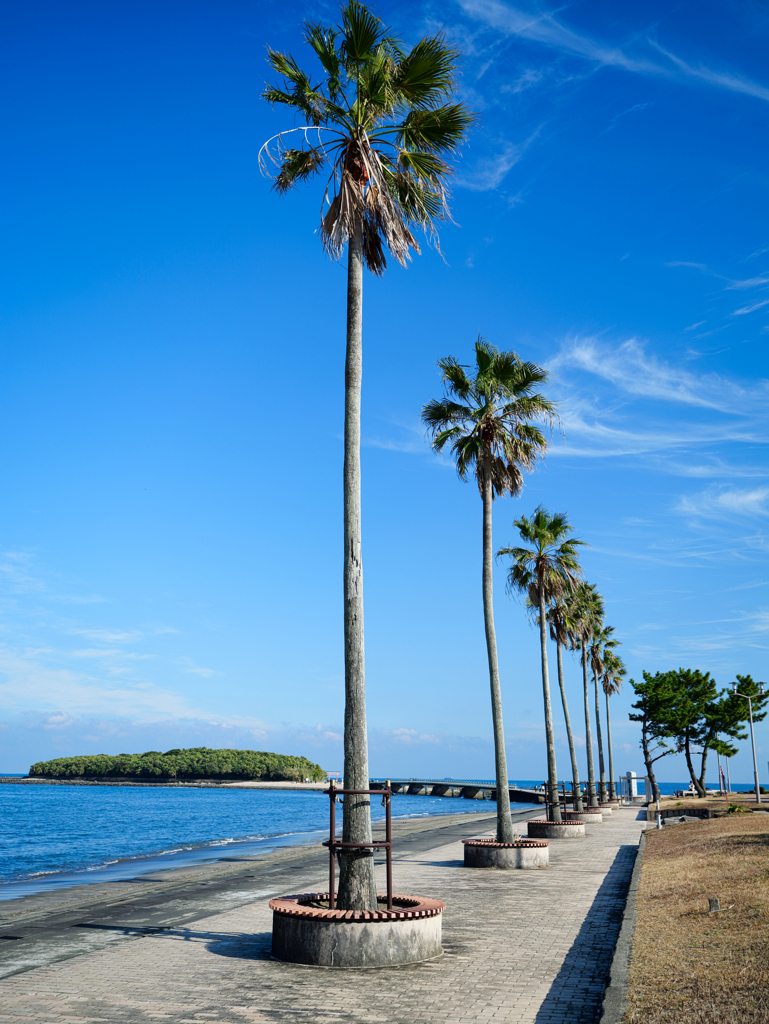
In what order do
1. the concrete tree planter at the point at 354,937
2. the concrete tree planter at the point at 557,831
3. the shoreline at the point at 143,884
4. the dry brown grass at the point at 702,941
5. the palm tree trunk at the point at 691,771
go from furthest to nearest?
the palm tree trunk at the point at 691,771 < the concrete tree planter at the point at 557,831 < the shoreline at the point at 143,884 < the concrete tree planter at the point at 354,937 < the dry brown grass at the point at 702,941

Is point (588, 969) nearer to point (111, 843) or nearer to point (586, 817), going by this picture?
point (586, 817)

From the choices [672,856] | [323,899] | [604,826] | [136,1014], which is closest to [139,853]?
[604,826]

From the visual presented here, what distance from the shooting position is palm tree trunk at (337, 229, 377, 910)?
10.8 meters

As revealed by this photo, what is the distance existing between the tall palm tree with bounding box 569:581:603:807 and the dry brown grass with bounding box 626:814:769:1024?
1897cm

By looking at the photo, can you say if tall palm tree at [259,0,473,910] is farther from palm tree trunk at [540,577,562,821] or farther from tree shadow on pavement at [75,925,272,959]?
palm tree trunk at [540,577,562,821]

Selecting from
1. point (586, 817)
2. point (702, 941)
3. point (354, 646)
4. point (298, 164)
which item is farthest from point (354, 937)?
point (586, 817)

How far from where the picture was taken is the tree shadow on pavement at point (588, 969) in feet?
25.9

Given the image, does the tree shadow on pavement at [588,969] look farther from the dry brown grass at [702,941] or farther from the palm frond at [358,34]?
the palm frond at [358,34]

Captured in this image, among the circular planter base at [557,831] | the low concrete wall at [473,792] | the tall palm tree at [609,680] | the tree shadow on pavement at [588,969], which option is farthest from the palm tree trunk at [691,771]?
the low concrete wall at [473,792]

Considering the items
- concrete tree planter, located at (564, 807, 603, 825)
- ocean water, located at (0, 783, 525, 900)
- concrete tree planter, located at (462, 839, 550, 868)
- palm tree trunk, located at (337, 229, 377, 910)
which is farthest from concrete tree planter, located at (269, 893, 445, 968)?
concrete tree planter, located at (564, 807, 603, 825)

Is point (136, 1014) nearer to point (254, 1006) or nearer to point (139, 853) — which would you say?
point (254, 1006)

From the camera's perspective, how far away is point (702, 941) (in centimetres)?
995

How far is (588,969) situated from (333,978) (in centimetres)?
304

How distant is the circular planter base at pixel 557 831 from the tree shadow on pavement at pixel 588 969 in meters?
15.1
